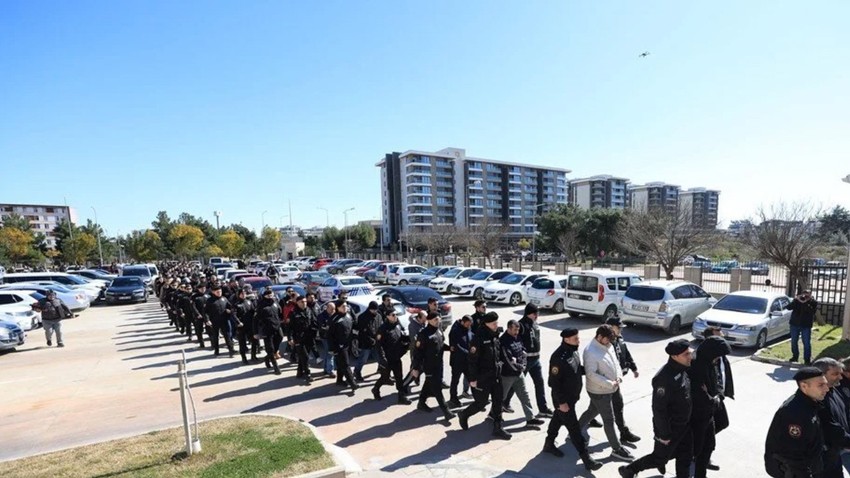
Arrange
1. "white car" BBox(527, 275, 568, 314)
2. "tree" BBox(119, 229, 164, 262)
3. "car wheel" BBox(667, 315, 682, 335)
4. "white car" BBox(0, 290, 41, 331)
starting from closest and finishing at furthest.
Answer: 1. "car wheel" BBox(667, 315, 682, 335)
2. "white car" BBox(0, 290, 41, 331)
3. "white car" BBox(527, 275, 568, 314)
4. "tree" BBox(119, 229, 164, 262)

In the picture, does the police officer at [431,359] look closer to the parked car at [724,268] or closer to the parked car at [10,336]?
the parked car at [10,336]

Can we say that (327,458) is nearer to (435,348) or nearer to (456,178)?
(435,348)

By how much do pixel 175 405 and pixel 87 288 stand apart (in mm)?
20343

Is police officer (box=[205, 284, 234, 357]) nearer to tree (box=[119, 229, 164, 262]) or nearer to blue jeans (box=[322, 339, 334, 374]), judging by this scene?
blue jeans (box=[322, 339, 334, 374])

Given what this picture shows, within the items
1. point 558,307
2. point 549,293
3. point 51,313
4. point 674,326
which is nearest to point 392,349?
point 674,326

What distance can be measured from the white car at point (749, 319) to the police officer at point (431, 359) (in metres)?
7.15

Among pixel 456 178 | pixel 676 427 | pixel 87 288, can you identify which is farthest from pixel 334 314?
pixel 456 178

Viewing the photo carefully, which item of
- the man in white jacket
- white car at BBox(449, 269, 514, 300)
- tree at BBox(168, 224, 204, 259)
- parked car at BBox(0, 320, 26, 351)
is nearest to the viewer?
the man in white jacket

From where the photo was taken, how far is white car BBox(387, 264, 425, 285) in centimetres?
2682

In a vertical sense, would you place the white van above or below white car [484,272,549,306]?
above

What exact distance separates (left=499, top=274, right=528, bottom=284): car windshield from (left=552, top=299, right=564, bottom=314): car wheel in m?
2.96

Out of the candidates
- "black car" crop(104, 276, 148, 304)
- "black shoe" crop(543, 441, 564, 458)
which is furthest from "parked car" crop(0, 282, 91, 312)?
"black shoe" crop(543, 441, 564, 458)

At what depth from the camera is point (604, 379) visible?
15.8 ft

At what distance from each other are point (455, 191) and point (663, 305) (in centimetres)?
8164
